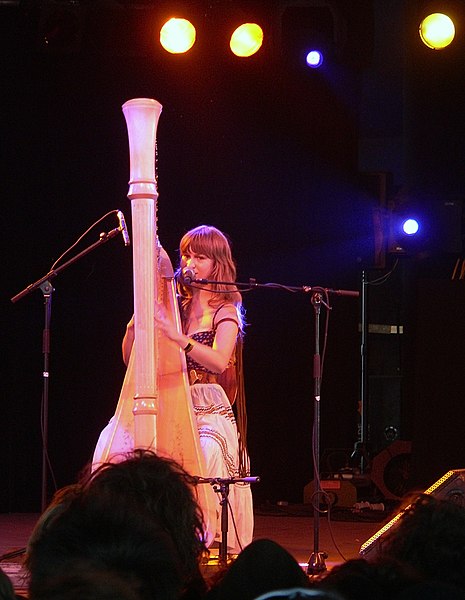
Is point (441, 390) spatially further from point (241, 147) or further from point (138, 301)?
point (138, 301)

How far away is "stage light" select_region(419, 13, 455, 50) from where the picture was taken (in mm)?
5152

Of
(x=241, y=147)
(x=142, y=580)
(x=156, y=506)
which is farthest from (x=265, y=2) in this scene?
(x=142, y=580)

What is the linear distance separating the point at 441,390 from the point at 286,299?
1.39 m

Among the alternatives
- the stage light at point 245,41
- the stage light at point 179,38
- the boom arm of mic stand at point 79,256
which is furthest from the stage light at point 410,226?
the boom arm of mic stand at point 79,256

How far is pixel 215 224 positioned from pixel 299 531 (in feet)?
6.92

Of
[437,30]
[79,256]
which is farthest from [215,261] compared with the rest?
[437,30]

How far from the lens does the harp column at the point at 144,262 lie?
11.5 feet

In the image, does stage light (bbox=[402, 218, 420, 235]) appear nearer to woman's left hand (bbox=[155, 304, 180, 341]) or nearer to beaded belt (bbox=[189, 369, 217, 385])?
beaded belt (bbox=[189, 369, 217, 385])

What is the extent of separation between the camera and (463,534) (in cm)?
164

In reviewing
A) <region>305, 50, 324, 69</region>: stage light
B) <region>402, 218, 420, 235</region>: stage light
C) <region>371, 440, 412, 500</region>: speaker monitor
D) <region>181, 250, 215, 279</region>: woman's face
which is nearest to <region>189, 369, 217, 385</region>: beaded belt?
<region>181, 250, 215, 279</region>: woman's face

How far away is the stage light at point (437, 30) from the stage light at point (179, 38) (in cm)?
120

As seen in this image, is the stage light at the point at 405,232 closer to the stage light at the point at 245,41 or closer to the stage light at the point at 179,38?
the stage light at the point at 245,41

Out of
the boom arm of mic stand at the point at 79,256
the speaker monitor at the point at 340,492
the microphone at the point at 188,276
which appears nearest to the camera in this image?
the microphone at the point at 188,276

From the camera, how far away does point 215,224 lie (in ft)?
22.5
